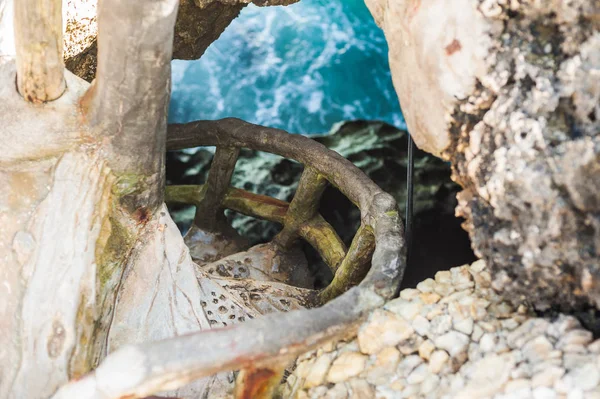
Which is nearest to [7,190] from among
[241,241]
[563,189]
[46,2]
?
[46,2]

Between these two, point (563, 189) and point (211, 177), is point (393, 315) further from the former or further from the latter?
point (211, 177)

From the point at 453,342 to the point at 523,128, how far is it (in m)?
0.50

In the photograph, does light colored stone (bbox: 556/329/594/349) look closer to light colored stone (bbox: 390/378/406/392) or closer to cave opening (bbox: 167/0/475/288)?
light colored stone (bbox: 390/378/406/392)

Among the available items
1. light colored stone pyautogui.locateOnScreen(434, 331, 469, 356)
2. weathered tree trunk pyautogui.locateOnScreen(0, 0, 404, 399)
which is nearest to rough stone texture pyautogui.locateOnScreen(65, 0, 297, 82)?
weathered tree trunk pyautogui.locateOnScreen(0, 0, 404, 399)

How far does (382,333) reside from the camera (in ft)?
5.07

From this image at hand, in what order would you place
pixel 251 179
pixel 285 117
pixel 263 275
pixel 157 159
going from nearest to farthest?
1. pixel 157 159
2. pixel 263 275
3. pixel 251 179
4. pixel 285 117

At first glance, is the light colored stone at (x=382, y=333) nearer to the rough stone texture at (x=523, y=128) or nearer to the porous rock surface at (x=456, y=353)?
the porous rock surface at (x=456, y=353)

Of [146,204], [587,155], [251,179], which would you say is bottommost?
[251,179]

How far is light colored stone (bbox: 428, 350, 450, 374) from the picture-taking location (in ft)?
4.77

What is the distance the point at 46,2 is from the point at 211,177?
62.3 inches

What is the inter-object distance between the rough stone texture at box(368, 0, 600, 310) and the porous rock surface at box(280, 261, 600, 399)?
0.28ft

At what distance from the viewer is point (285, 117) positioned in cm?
507

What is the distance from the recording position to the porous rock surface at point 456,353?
1.30 m

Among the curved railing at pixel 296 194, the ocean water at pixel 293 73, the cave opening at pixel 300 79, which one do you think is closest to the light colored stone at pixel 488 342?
the curved railing at pixel 296 194
